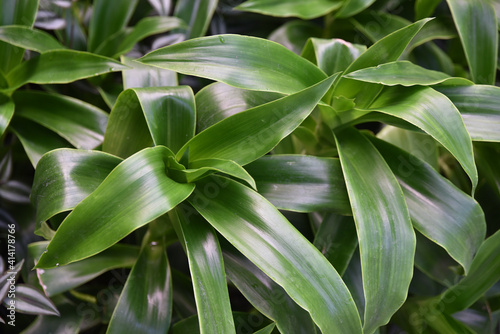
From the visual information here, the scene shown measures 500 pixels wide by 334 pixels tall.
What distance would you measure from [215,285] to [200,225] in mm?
109

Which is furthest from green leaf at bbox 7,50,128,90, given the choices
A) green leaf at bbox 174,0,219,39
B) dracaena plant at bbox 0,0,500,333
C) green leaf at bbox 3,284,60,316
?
green leaf at bbox 3,284,60,316

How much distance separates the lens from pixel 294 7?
107 centimetres

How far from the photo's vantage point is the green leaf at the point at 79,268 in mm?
804

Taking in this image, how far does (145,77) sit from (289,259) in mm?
474

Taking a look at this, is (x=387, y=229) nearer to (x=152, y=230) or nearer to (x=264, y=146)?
(x=264, y=146)

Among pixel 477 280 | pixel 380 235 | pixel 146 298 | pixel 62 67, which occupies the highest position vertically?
pixel 62 67

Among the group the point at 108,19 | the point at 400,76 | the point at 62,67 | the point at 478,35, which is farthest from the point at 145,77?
the point at 478,35

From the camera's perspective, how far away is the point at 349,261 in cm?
81

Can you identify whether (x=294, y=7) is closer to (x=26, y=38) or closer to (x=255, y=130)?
(x=255, y=130)

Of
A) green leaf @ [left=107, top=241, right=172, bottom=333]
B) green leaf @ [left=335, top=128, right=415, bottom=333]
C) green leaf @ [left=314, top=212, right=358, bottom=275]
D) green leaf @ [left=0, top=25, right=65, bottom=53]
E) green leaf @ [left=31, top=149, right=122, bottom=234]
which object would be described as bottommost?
green leaf @ [left=107, top=241, right=172, bottom=333]

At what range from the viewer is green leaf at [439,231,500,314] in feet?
2.75

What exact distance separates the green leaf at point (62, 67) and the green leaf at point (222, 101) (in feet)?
0.54

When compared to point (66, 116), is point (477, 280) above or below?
below

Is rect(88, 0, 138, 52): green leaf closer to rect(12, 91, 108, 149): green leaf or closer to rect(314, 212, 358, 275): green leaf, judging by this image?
rect(12, 91, 108, 149): green leaf
